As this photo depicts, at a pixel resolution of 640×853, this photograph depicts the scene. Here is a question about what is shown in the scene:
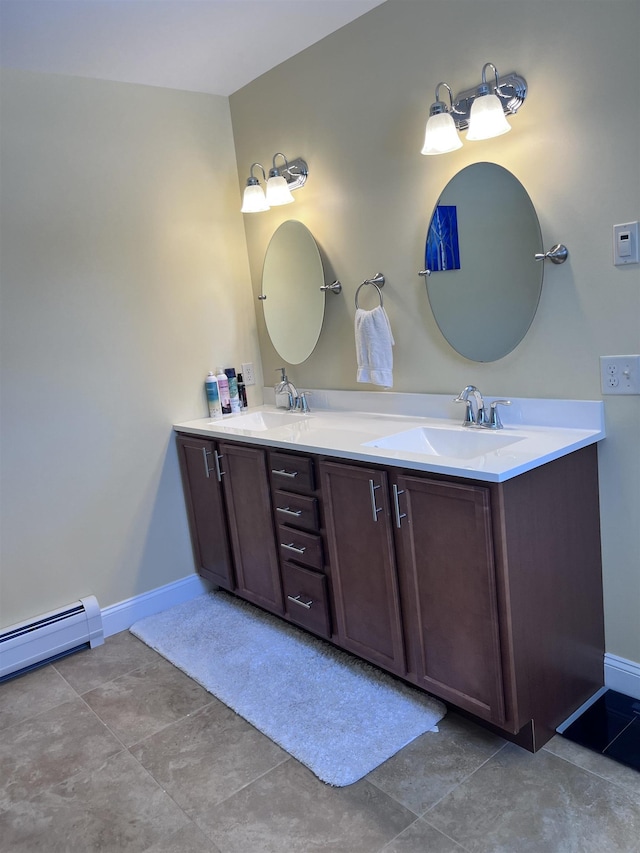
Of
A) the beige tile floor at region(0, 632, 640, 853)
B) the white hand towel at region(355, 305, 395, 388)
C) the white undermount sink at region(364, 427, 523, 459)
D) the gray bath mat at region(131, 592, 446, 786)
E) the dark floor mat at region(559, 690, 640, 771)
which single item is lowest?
the beige tile floor at region(0, 632, 640, 853)

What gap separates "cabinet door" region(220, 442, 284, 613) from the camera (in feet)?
8.31

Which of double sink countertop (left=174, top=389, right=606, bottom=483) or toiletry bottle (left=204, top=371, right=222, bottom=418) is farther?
toiletry bottle (left=204, top=371, right=222, bottom=418)

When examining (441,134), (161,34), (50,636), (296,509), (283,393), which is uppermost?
(161,34)

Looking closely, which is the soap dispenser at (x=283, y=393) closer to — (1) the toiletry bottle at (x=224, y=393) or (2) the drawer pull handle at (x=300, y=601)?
(1) the toiletry bottle at (x=224, y=393)

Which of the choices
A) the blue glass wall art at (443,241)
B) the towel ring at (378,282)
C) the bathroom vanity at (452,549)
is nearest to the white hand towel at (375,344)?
the towel ring at (378,282)

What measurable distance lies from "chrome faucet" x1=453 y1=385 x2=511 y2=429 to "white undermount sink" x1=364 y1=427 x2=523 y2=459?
4cm

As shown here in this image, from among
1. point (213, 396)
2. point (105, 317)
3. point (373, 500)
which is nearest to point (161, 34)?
point (105, 317)

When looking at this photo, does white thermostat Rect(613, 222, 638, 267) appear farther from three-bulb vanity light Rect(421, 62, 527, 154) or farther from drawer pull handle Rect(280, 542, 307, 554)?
drawer pull handle Rect(280, 542, 307, 554)

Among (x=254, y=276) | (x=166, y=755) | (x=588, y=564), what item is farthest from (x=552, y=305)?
(x=166, y=755)

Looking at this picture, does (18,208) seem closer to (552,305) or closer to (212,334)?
(212,334)

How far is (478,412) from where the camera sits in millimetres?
2197

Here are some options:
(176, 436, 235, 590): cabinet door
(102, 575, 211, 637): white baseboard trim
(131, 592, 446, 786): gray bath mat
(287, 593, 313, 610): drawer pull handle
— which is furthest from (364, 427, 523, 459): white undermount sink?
(102, 575, 211, 637): white baseboard trim

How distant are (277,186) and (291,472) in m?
1.22

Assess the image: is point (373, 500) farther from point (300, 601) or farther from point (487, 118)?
point (487, 118)
